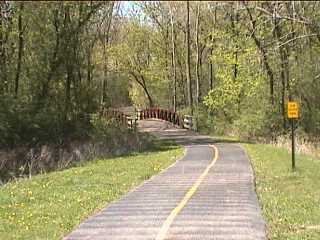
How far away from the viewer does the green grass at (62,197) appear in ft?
35.3

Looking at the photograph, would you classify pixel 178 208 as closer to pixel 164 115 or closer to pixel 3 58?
pixel 3 58

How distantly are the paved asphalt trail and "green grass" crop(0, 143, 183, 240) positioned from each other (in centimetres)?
40

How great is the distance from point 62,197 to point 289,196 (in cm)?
499

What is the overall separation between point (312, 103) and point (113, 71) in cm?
3345

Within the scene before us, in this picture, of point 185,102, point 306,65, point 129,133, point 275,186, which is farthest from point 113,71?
point 275,186

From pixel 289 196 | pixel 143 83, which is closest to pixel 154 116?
pixel 143 83

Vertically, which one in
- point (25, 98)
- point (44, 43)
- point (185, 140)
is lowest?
point (185, 140)

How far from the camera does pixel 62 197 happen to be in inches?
582

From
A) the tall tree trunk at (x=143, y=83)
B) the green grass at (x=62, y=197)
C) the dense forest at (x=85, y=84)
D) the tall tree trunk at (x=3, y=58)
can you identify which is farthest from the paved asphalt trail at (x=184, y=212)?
the tall tree trunk at (x=143, y=83)

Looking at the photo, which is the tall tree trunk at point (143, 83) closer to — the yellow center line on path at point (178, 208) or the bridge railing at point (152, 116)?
the bridge railing at point (152, 116)

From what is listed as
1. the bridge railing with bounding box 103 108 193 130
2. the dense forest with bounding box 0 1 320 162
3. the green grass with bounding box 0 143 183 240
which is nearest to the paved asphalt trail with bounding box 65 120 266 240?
the green grass with bounding box 0 143 183 240

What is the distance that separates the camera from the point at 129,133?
40.6 metres

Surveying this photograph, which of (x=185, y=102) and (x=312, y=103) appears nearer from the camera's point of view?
(x=312, y=103)

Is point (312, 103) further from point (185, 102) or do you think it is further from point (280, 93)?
point (185, 102)
